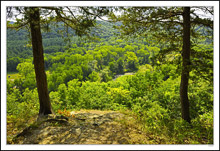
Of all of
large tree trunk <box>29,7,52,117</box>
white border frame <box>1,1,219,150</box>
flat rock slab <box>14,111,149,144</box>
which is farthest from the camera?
large tree trunk <box>29,7,52,117</box>

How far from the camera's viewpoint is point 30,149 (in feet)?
8.26

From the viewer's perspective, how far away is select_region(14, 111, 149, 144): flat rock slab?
2.75 m

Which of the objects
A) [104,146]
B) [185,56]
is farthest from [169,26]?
[104,146]

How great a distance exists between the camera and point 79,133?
120 inches

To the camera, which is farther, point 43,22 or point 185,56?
point 185,56

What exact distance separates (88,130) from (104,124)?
52 centimetres

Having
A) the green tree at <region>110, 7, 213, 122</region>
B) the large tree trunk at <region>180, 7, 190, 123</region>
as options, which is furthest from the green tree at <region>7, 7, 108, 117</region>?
the large tree trunk at <region>180, 7, 190, 123</region>

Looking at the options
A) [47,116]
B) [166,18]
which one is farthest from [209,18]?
[47,116]

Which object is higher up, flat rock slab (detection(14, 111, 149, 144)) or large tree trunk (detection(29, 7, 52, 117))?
large tree trunk (detection(29, 7, 52, 117))

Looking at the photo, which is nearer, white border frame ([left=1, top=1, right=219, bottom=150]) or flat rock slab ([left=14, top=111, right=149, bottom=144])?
white border frame ([left=1, top=1, right=219, bottom=150])

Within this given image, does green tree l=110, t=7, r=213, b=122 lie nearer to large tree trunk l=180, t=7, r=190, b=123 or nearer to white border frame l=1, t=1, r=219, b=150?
large tree trunk l=180, t=7, r=190, b=123

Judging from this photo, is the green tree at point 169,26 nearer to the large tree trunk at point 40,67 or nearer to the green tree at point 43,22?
the green tree at point 43,22

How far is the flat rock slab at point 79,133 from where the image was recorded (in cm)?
275

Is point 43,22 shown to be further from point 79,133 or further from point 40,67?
point 79,133
